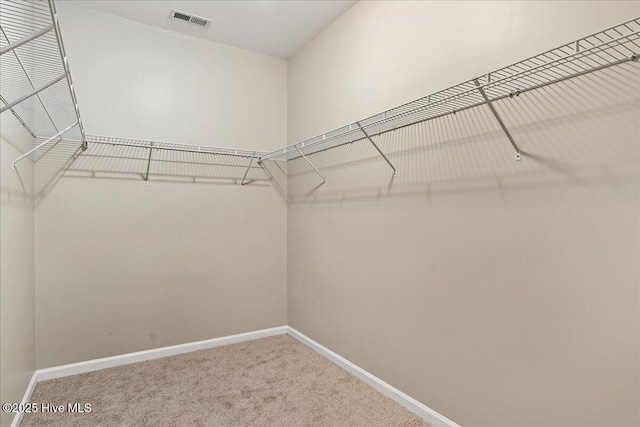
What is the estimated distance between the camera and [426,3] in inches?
75.8

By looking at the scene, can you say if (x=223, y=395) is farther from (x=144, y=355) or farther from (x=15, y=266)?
(x=15, y=266)

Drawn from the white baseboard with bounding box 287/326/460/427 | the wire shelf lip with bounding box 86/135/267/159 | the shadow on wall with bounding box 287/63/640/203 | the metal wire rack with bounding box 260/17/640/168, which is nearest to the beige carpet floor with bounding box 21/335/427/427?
the white baseboard with bounding box 287/326/460/427

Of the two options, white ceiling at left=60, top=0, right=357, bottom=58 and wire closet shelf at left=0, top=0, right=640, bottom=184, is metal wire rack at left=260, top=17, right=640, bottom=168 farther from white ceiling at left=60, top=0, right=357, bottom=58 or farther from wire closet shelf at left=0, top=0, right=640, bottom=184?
white ceiling at left=60, top=0, right=357, bottom=58

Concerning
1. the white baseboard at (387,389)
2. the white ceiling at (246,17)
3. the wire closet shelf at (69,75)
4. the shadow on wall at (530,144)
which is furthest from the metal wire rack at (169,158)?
the white baseboard at (387,389)

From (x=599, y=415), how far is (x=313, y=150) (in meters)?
2.29

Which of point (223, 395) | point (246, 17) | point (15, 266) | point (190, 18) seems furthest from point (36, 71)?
point (223, 395)

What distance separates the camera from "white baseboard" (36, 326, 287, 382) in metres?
2.40

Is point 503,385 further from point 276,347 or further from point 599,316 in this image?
point 276,347

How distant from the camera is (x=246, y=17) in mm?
2654

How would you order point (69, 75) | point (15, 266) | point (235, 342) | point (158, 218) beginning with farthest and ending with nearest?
point (235, 342), point (158, 218), point (15, 266), point (69, 75)

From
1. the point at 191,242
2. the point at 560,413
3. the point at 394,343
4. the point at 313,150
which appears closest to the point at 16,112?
the point at 191,242

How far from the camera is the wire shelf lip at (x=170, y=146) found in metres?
2.51

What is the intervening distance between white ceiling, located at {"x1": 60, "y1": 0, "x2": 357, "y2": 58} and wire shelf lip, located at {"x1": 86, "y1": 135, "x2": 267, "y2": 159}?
3.06 ft

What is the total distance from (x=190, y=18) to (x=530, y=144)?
2536mm
